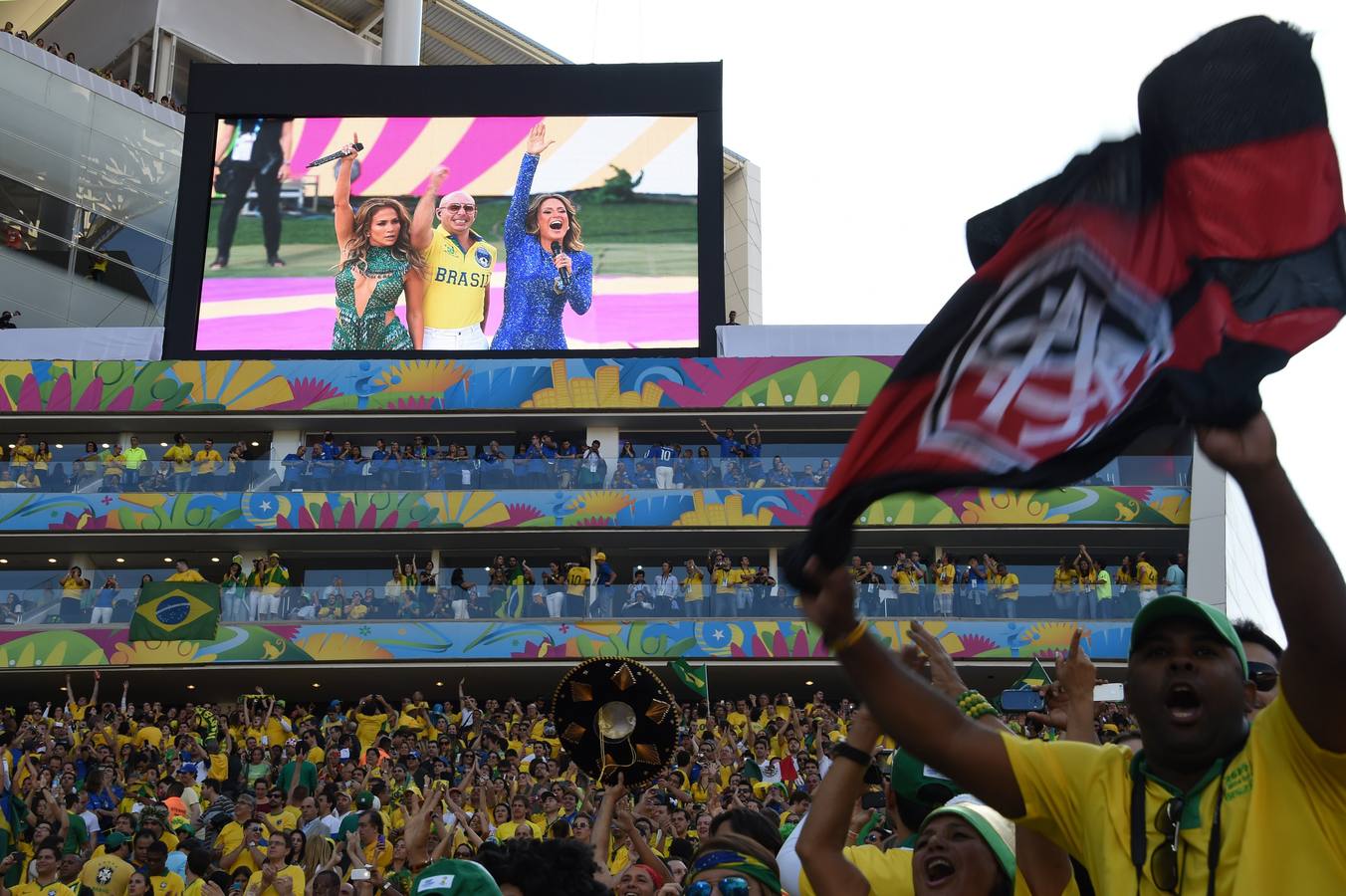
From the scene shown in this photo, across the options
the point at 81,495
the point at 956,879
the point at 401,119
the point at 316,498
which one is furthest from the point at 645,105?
the point at 956,879

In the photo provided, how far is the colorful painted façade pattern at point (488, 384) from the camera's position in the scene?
111 ft

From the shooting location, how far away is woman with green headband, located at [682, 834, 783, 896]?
14.4 ft

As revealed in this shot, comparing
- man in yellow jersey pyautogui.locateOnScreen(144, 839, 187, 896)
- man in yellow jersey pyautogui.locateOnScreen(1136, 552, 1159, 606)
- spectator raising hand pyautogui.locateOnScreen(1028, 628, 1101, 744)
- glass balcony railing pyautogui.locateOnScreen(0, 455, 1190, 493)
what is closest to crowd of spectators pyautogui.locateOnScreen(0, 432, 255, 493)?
glass balcony railing pyautogui.locateOnScreen(0, 455, 1190, 493)

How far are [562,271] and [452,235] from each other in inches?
101

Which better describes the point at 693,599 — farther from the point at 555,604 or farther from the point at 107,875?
the point at 107,875

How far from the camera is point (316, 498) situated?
3244 cm

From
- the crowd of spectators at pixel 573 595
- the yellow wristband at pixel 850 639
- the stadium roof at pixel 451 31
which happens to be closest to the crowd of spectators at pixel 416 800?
the yellow wristband at pixel 850 639

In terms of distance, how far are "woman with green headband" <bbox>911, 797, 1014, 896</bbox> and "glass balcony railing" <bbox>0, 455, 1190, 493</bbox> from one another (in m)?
28.6

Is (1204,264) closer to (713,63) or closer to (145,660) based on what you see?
(145,660)

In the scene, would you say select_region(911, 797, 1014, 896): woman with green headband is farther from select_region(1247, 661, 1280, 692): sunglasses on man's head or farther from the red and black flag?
select_region(1247, 661, 1280, 692): sunglasses on man's head

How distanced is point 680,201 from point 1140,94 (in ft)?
104

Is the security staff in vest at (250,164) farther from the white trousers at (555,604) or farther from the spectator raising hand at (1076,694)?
the spectator raising hand at (1076,694)

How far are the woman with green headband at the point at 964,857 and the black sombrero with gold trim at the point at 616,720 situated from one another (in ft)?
12.0

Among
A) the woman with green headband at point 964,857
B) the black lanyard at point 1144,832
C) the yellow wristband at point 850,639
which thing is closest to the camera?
the black lanyard at point 1144,832
